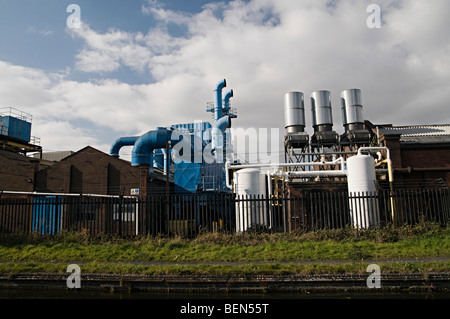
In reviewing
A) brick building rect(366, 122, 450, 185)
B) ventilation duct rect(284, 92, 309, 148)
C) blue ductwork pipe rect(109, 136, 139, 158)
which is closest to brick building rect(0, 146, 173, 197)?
blue ductwork pipe rect(109, 136, 139, 158)

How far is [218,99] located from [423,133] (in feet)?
65.7

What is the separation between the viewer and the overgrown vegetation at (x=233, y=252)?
351 inches

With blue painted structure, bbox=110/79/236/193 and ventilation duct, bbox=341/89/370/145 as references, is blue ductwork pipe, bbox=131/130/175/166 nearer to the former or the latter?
blue painted structure, bbox=110/79/236/193

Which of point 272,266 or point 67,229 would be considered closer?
point 272,266

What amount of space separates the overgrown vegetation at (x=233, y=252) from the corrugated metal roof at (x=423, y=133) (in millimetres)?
7303

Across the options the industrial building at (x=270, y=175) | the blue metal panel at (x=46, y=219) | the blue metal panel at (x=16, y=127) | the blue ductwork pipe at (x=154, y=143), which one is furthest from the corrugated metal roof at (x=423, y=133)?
the blue metal panel at (x=16, y=127)

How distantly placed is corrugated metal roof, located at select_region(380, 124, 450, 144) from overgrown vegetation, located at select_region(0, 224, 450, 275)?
7303mm

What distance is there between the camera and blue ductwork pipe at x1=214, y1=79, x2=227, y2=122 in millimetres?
35281

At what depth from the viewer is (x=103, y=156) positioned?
75.0 feet

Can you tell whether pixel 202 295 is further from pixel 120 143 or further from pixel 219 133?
pixel 120 143

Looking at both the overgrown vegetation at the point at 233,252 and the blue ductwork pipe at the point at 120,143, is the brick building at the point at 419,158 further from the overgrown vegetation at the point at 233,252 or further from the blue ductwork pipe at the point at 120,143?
the blue ductwork pipe at the point at 120,143
